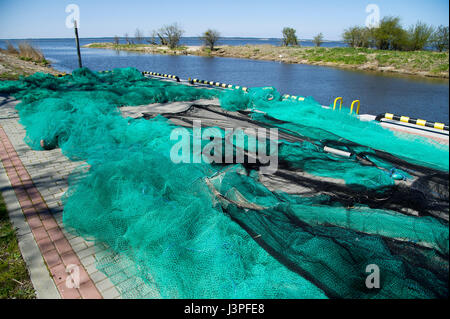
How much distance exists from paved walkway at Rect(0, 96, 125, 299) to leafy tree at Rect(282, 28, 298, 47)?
64.0m

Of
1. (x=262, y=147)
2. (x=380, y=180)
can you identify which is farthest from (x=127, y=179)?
(x=380, y=180)

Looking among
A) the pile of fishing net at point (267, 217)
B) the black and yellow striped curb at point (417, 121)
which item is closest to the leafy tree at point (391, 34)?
the black and yellow striped curb at point (417, 121)

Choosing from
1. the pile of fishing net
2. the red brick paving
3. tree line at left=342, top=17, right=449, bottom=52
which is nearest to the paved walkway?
the red brick paving

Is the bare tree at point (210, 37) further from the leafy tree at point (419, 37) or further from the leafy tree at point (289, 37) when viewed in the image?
the leafy tree at point (419, 37)

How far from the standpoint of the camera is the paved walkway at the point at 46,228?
8.70 feet

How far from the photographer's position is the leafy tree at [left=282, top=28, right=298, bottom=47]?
200 feet

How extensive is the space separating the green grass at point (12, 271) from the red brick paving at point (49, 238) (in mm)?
197

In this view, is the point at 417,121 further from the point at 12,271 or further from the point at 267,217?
the point at 12,271

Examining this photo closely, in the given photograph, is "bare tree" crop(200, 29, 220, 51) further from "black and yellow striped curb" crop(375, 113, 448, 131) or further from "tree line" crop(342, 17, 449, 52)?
"black and yellow striped curb" crop(375, 113, 448, 131)

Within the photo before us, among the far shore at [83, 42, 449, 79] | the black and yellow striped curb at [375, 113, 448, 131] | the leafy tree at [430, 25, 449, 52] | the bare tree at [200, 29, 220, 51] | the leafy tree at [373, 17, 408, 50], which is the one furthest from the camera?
the bare tree at [200, 29, 220, 51]

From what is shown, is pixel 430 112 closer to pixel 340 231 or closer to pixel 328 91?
pixel 328 91

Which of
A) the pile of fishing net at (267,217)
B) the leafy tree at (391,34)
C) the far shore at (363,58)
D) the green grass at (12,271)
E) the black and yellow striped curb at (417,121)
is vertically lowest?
the green grass at (12,271)
